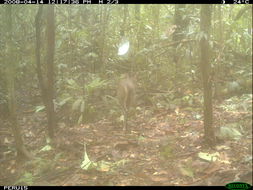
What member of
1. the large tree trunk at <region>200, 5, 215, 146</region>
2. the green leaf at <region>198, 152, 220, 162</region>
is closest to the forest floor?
the green leaf at <region>198, 152, 220, 162</region>

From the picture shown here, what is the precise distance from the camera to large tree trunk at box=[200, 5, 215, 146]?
4344 mm

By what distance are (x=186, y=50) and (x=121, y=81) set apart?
3.85 ft

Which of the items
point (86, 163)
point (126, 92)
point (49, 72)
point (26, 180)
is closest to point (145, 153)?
point (86, 163)

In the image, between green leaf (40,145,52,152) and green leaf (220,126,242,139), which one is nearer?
green leaf (220,126,242,139)

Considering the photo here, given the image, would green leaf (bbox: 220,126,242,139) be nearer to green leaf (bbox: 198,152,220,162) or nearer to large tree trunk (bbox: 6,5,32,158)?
green leaf (bbox: 198,152,220,162)

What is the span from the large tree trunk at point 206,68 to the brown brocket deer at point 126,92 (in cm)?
156

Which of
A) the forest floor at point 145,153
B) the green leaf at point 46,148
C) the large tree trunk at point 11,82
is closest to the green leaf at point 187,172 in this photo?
the forest floor at point 145,153

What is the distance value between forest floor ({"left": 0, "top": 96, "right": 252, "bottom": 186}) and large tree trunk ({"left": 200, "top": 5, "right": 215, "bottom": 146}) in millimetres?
183

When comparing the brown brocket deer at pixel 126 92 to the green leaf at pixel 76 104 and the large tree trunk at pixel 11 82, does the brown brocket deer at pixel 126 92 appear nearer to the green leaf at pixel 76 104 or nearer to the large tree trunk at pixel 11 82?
the green leaf at pixel 76 104

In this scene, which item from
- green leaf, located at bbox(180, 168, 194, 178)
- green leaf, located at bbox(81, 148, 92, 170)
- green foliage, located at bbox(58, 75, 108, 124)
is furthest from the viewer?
green foliage, located at bbox(58, 75, 108, 124)

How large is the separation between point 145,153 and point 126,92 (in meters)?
1.29

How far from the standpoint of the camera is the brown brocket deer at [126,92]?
19.0ft

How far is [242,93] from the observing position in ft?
16.7

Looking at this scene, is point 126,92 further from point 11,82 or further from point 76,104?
point 11,82
